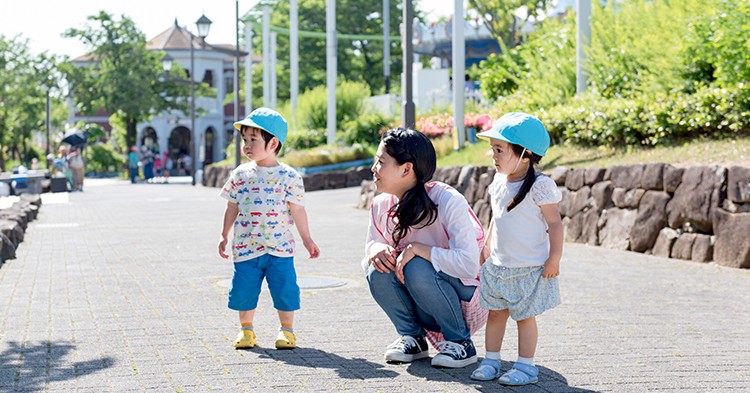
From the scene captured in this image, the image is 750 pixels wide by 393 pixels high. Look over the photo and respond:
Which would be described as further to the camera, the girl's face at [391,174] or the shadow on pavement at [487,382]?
the girl's face at [391,174]

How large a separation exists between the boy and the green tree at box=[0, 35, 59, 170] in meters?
60.3

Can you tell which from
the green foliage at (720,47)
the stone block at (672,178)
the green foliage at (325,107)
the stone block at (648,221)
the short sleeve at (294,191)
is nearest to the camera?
the short sleeve at (294,191)

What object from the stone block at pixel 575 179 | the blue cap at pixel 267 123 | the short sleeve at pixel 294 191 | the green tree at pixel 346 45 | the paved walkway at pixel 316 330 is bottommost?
the paved walkway at pixel 316 330

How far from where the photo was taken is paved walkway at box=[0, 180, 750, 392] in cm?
589

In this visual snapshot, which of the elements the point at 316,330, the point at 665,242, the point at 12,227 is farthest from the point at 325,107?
the point at 316,330

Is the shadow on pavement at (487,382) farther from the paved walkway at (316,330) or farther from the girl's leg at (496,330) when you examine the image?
the girl's leg at (496,330)

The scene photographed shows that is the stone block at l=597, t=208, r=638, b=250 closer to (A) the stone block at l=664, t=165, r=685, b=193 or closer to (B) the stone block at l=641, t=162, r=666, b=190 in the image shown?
(B) the stone block at l=641, t=162, r=666, b=190

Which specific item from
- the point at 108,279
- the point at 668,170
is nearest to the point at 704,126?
the point at 668,170

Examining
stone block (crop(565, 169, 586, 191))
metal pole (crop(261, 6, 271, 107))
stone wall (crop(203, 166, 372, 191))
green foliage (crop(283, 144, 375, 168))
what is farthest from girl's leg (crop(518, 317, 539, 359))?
metal pole (crop(261, 6, 271, 107))

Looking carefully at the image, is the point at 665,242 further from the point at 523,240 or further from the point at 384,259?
the point at 523,240

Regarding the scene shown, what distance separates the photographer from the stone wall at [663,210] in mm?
11984

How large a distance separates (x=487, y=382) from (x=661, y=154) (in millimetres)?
9829

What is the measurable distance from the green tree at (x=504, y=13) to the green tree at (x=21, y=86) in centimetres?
3290

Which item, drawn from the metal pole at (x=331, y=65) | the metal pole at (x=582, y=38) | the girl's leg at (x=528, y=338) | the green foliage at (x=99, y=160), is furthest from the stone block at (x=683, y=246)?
the green foliage at (x=99, y=160)
